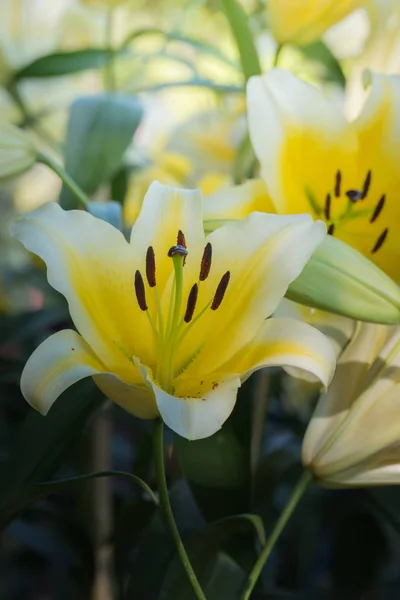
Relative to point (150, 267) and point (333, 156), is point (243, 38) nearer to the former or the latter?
point (333, 156)

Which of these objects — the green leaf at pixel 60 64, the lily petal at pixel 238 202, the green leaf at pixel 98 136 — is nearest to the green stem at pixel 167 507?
the lily petal at pixel 238 202

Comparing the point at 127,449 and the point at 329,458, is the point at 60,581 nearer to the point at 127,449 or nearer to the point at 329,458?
the point at 127,449

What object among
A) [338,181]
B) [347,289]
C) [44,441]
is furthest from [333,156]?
[44,441]

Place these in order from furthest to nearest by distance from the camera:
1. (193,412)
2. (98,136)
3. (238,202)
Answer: (98,136)
(238,202)
(193,412)

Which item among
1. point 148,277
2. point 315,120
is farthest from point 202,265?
point 315,120

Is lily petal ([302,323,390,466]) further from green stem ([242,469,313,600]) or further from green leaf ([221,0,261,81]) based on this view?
green leaf ([221,0,261,81])

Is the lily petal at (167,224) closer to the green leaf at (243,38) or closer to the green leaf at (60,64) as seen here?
the green leaf at (243,38)

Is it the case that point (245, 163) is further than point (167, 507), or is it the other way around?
point (245, 163)
